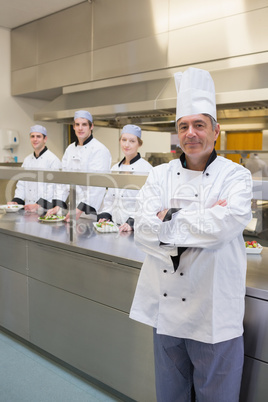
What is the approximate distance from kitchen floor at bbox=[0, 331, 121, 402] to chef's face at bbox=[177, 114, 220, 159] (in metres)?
1.35

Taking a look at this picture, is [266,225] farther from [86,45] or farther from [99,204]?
[86,45]

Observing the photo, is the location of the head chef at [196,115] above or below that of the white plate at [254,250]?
above

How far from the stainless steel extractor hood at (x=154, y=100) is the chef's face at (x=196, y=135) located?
1.75 m

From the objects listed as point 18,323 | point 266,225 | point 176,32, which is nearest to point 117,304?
point 18,323

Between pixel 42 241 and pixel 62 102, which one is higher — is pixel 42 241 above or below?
below

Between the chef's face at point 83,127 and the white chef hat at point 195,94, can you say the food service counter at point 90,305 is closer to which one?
the white chef hat at point 195,94

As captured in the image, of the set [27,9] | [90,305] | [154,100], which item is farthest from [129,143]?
[27,9]

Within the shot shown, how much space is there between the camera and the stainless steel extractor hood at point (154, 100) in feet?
10.2

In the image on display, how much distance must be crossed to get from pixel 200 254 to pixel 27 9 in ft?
13.0

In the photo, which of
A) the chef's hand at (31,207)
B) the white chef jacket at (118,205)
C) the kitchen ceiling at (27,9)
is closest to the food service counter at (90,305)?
the white chef jacket at (118,205)

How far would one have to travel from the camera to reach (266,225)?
124 inches

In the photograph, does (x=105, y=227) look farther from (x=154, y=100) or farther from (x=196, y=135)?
(x=154, y=100)

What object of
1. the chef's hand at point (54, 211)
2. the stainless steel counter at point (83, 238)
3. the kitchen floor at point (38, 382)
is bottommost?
the kitchen floor at point (38, 382)

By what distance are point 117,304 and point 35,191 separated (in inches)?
78.4
